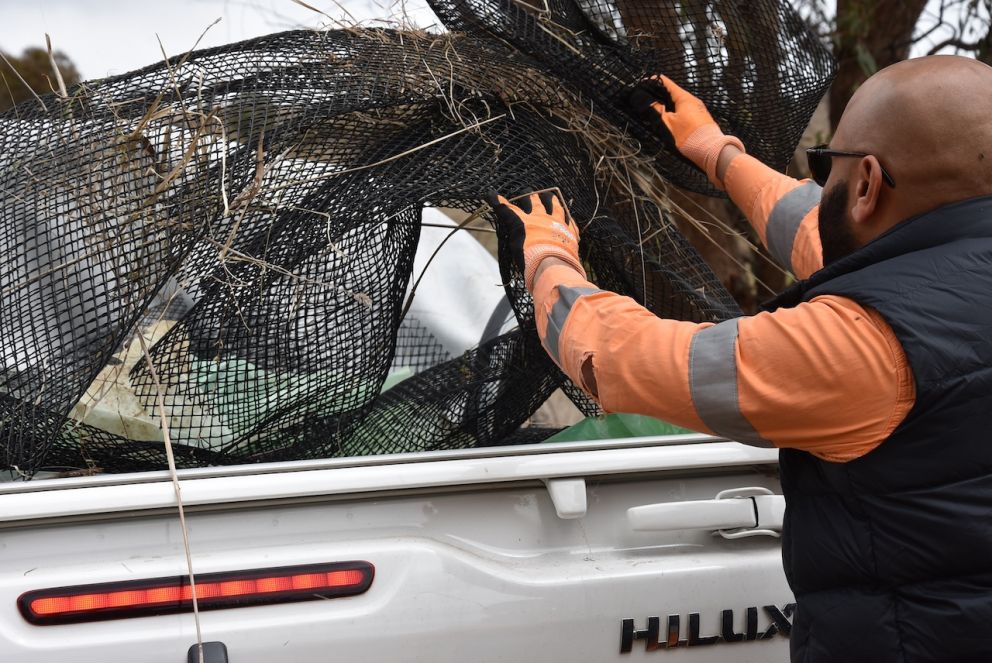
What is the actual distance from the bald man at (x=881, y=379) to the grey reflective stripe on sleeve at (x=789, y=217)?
2.05ft

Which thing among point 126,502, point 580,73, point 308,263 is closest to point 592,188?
point 580,73

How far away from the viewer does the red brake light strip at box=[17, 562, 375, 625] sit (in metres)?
1.58

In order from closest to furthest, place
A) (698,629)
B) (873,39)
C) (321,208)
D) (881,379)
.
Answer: (881,379)
(698,629)
(321,208)
(873,39)

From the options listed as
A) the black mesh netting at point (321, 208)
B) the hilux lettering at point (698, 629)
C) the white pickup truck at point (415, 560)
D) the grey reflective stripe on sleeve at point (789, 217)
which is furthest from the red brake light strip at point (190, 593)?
the grey reflective stripe on sleeve at point (789, 217)

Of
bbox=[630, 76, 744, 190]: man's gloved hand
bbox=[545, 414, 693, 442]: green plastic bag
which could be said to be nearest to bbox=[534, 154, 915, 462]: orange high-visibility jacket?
bbox=[545, 414, 693, 442]: green plastic bag

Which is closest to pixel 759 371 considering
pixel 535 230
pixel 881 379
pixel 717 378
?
pixel 717 378

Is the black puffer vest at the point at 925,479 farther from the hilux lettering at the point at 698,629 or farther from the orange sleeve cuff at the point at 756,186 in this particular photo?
the orange sleeve cuff at the point at 756,186

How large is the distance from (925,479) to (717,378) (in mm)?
330

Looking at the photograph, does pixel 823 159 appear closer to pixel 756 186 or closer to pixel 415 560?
pixel 756 186

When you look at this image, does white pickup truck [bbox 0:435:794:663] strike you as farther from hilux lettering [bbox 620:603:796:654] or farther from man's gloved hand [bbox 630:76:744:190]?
man's gloved hand [bbox 630:76:744:190]

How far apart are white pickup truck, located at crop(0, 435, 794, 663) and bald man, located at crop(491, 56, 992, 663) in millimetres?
281

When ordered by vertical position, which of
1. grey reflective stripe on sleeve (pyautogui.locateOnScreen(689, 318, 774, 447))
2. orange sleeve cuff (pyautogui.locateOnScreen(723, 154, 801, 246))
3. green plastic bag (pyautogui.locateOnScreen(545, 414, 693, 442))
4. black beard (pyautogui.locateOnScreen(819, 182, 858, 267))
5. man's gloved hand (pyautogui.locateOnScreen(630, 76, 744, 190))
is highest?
man's gloved hand (pyautogui.locateOnScreen(630, 76, 744, 190))

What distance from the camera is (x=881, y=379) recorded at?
1.40 meters

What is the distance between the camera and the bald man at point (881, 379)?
55.5 inches
